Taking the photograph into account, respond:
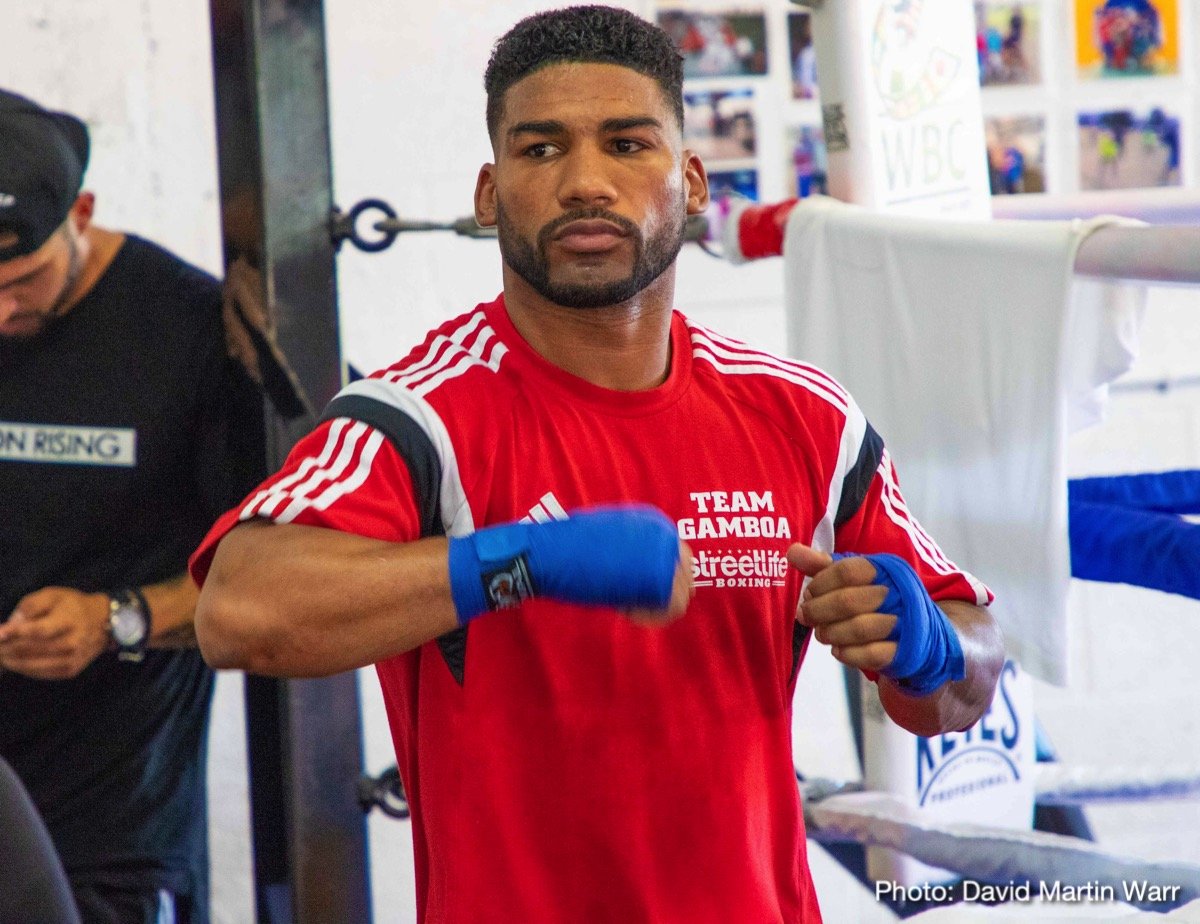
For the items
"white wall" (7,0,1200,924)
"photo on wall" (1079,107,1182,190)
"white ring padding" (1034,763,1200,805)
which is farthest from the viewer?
"photo on wall" (1079,107,1182,190)

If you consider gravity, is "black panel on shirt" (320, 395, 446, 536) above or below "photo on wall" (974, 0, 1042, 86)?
below

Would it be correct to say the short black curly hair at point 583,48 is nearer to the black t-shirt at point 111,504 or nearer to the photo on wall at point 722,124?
the black t-shirt at point 111,504

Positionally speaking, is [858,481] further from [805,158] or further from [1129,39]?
[1129,39]

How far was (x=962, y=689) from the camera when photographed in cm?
111

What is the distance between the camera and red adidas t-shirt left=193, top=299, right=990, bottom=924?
104cm

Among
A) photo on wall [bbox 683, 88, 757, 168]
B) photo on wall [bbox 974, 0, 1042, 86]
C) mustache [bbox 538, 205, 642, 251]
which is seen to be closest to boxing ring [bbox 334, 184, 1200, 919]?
mustache [bbox 538, 205, 642, 251]

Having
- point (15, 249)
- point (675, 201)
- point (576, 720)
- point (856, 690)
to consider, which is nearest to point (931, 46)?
point (675, 201)

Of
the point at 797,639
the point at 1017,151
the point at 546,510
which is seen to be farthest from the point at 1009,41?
the point at 546,510

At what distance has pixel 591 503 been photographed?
1.06 m

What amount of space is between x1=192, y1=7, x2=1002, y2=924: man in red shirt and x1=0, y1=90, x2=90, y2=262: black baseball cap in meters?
0.74

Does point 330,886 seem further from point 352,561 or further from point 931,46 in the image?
point 931,46

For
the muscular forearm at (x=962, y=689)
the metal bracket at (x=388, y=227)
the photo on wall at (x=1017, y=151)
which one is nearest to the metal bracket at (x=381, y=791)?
the metal bracket at (x=388, y=227)

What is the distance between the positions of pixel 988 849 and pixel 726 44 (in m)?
1.55

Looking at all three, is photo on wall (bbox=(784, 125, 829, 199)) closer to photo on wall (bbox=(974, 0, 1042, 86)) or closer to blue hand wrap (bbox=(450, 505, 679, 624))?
photo on wall (bbox=(974, 0, 1042, 86))
